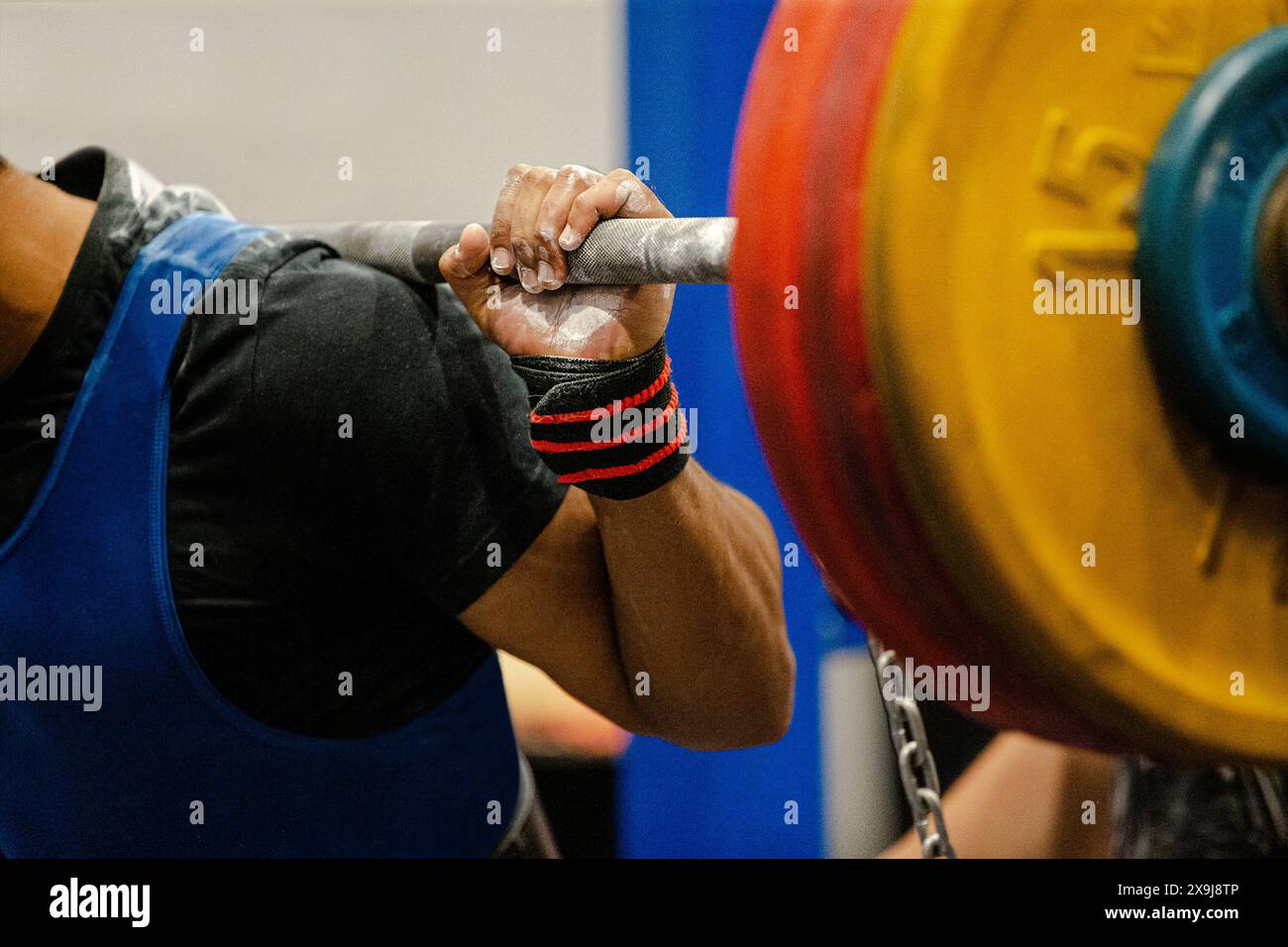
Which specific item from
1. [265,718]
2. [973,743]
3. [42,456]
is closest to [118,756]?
[265,718]

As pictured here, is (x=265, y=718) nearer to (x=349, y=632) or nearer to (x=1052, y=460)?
(x=349, y=632)

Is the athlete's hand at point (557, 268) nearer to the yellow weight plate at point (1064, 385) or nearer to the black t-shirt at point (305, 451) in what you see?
the black t-shirt at point (305, 451)

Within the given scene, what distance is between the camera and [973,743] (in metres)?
1.39

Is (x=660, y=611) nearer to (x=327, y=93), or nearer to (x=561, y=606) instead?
(x=561, y=606)

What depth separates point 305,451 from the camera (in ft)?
2.47

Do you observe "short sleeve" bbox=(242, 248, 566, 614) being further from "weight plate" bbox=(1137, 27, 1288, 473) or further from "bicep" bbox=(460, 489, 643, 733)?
"weight plate" bbox=(1137, 27, 1288, 473)

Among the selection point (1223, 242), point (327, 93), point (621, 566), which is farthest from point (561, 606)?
point (327, 93)

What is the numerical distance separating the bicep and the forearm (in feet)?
0.05

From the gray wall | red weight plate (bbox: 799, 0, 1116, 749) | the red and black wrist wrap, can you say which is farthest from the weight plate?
the gray wall

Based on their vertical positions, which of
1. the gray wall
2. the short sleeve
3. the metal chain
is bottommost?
the metal chain

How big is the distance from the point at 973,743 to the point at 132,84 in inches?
43.6

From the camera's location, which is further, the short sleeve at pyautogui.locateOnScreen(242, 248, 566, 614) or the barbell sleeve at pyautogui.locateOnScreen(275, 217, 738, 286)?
the short sleeve at pyautogui.locateOnScreen(242, 248, 566, 614)

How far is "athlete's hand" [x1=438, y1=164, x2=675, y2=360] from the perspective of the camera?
0.66 meters

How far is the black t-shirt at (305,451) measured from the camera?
753 mm
